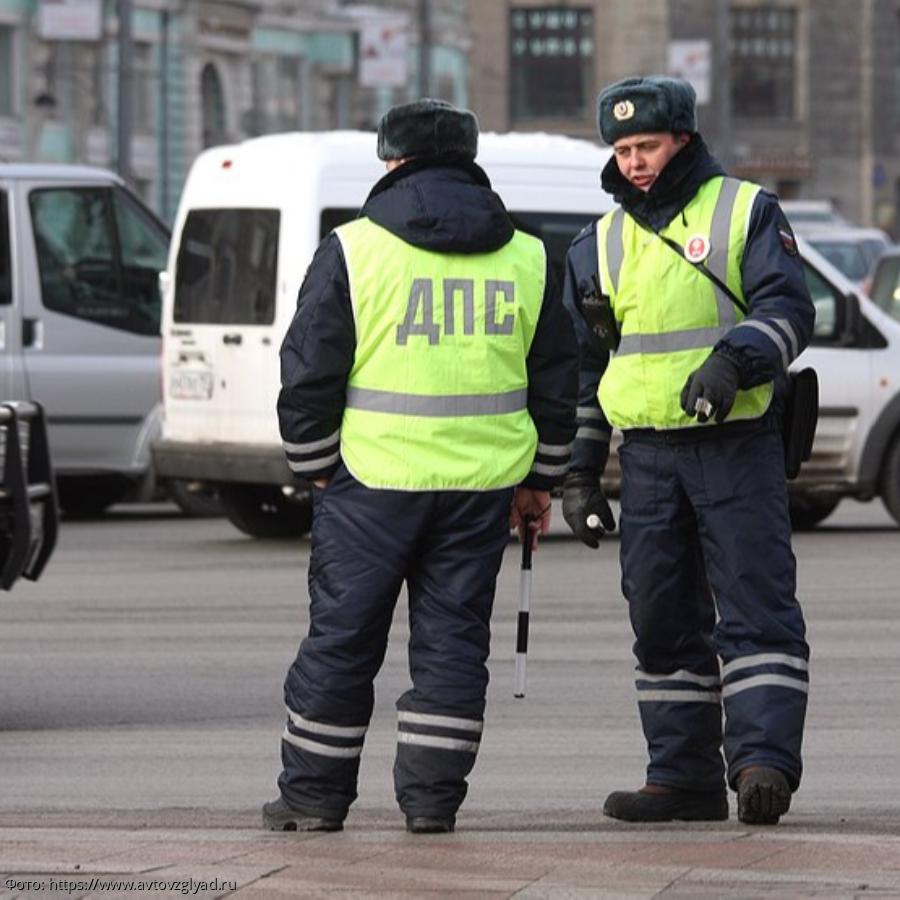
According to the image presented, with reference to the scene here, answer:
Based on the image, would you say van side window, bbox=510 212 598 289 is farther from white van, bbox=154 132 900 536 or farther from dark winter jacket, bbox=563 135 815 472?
dark winter jacket, bbox=563 135 815 472

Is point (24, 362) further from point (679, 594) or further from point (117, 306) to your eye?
point (679, 594)

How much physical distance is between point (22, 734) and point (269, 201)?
7.61 metres

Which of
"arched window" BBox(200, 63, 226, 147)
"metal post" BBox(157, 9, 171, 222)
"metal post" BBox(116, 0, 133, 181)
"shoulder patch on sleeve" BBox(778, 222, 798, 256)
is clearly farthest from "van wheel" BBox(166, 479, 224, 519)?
"arched window" BBox(200, 63, 226, 147)

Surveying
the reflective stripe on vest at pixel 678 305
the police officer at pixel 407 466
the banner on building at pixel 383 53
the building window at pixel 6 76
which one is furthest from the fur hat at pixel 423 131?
the building window at pixel 6 76

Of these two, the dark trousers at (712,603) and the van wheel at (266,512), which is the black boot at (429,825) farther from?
the van wheel at (266,512)

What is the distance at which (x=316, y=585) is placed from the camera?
7.81 m

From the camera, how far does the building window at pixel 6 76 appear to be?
2095 inches

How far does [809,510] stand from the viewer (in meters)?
19.2

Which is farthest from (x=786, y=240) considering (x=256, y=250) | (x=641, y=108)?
(x=256, y=250)

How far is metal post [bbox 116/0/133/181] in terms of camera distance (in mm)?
35906

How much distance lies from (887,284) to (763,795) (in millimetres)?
16220

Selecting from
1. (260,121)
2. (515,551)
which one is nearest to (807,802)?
(515,551)

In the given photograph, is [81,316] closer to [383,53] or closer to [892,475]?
[892,475]

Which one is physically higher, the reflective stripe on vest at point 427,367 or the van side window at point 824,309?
the reflective stripe on vest at point 427,367
